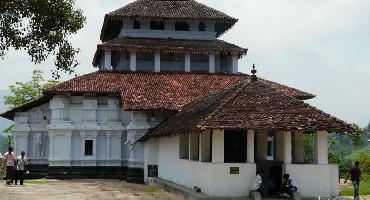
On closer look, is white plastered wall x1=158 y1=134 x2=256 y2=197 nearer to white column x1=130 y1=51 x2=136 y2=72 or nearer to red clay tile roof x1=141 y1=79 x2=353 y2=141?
red clay tile roof x1=141 y1=79 x2=353 y2=141

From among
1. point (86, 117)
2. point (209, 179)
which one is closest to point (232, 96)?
point (209, 179)

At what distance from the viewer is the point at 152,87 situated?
1280 inches

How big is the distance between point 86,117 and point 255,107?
655 inches

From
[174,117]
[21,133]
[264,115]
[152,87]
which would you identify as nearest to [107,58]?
[152,87]

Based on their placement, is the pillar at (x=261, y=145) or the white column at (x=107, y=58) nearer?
the pillar at (x=261, y=145)

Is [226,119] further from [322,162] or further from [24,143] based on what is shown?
[24,143]

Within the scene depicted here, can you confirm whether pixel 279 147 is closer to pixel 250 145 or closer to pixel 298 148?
pixel 298 148

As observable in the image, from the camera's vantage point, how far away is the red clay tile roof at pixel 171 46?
116 ft

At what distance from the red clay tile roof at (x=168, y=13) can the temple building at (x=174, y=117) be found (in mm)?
77

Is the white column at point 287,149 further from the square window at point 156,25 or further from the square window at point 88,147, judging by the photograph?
the square window at point 156,25

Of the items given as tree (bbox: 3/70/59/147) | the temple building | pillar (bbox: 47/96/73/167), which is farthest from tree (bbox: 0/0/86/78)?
tree (bbox: 3/70/59/147)

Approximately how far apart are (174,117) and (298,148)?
7.93 meters

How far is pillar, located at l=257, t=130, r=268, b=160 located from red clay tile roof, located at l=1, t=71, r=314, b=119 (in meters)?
7.76

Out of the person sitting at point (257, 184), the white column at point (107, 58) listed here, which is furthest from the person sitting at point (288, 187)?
the white column at point (107, 58)
